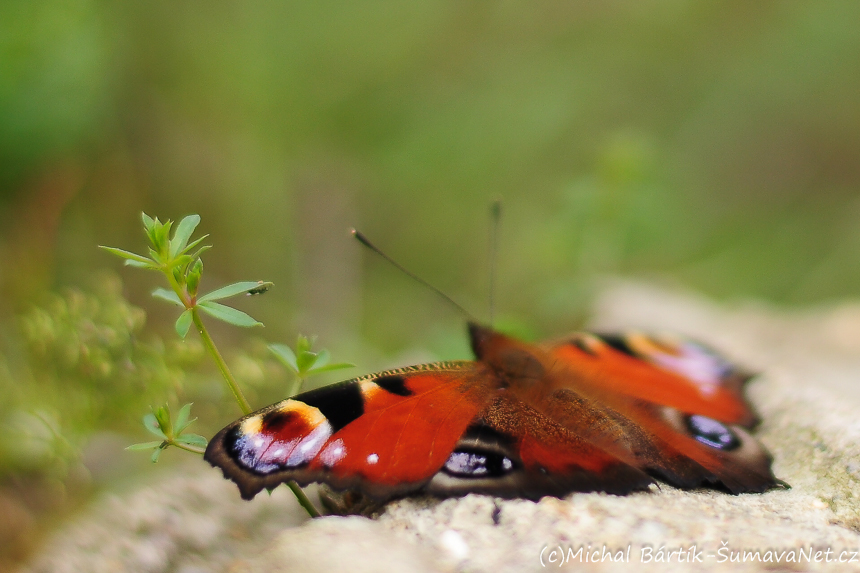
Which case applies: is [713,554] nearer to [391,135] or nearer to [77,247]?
[77,247]

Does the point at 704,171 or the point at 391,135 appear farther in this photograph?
the point at 704,171

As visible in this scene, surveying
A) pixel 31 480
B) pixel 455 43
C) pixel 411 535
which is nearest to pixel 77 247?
pixel 31 480

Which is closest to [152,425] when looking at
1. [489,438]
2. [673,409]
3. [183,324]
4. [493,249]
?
[183,324]

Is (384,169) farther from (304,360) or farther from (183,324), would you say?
(183,324)

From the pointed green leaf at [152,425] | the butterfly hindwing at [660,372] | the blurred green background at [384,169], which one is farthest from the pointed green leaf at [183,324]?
the butterfly hindwing at [660,372]

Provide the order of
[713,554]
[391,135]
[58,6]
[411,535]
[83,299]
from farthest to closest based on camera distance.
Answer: [391,135] < [58,6] < [83,299] < [411,535] < [713,554]

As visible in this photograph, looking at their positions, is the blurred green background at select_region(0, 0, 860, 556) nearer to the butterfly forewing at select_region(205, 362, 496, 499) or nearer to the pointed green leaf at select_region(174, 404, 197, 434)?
the pointed green leaf at select_region(174, 404, 197, 434)

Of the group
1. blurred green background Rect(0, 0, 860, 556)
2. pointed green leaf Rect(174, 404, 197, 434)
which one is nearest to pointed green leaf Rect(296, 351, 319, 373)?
pointed green leaf Rect(174, 404, 197, 434)
